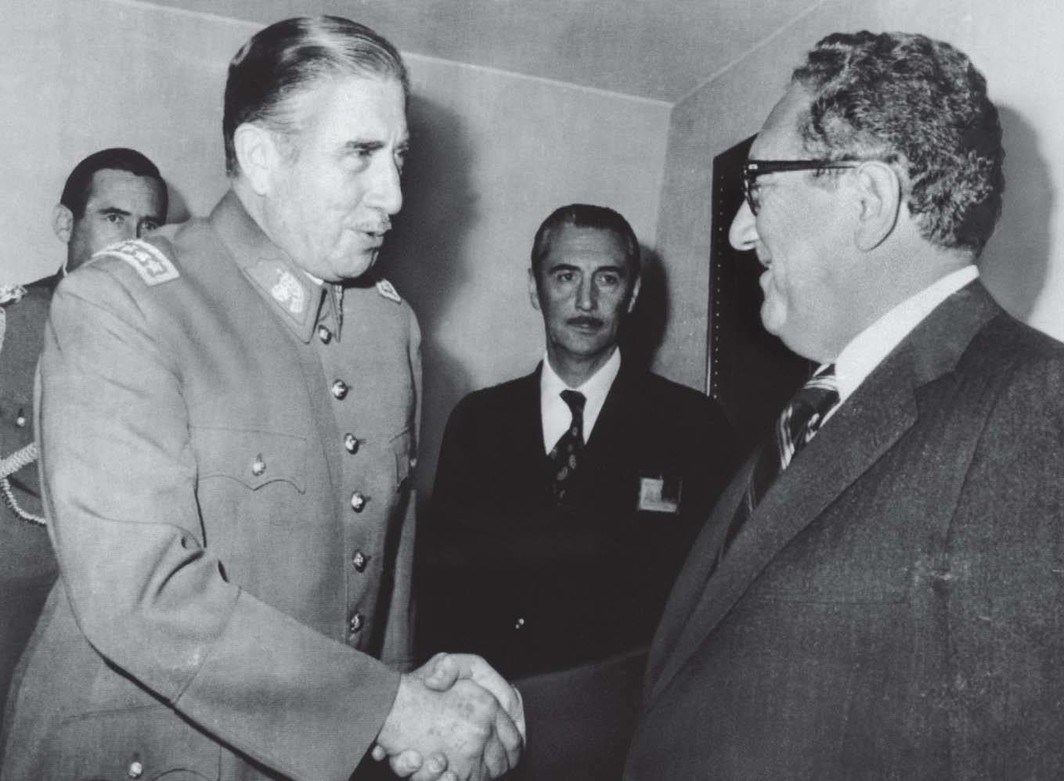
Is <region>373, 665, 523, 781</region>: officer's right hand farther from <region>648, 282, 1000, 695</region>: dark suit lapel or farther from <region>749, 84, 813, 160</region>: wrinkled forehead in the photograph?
<region>749, 84, 813, 160</region>: wrinkled forehead

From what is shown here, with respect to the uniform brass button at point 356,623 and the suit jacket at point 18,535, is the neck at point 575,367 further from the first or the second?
the suit jacket at point 18,535

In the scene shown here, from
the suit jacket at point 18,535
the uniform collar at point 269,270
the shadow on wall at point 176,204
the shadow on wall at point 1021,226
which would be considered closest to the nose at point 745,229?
the uniform collar at point 269,270

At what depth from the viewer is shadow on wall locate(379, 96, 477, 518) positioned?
3.72m

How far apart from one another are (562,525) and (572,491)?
103 millimetres

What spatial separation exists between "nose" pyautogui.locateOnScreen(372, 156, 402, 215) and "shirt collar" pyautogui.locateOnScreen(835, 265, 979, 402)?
77cm

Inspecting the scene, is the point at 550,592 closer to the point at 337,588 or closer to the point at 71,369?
the point at 337,588

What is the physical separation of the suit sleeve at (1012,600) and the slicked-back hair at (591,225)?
1.92 meters

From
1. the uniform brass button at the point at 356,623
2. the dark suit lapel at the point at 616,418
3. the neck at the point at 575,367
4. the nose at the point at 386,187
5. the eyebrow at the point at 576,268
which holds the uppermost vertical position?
the eyebrow at the point at 576,268

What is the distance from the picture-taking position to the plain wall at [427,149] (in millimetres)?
3232

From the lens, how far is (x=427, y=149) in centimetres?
375

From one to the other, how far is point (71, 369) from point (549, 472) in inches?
59.5

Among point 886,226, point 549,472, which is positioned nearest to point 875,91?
point 886,226

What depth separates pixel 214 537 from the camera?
1.29m

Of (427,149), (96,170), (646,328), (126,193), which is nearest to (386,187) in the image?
(126,193)
